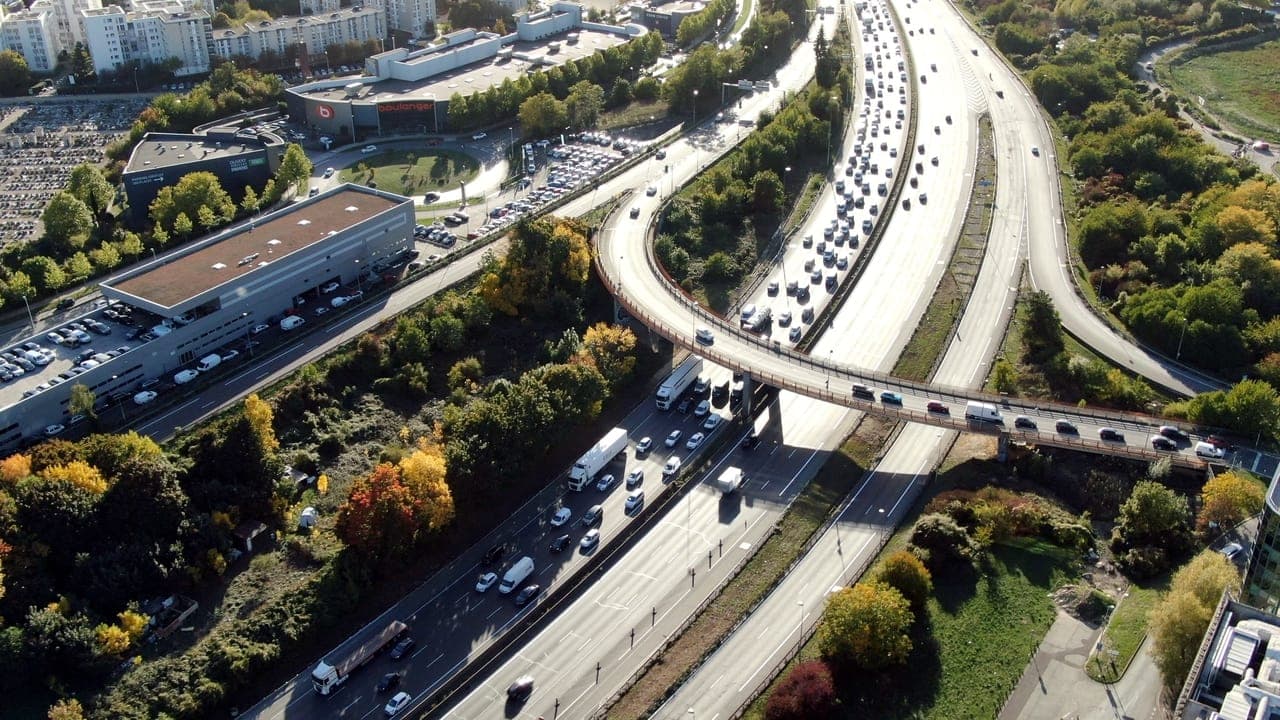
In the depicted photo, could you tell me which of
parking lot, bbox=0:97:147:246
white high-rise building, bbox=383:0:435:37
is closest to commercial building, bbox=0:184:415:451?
parking lot, bbox=0:97:147:246

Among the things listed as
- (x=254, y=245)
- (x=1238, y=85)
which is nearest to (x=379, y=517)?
(x=254, y=245)

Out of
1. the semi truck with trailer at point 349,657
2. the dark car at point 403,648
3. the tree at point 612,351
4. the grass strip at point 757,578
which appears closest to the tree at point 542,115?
the tree at point 612,351

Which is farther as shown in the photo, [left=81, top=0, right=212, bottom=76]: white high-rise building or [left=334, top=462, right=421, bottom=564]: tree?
[left=81, top=0, right=212, bottom=76]: white high-rise building

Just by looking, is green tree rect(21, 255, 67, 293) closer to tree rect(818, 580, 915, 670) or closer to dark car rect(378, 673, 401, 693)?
dark car rect(378, 673, 401, 693)

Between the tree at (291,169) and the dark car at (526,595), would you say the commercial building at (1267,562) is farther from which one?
the tree at (291,169)

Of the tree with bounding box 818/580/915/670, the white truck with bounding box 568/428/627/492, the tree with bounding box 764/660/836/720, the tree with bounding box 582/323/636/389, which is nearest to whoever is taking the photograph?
the tree with bounding box 764/660/836/720

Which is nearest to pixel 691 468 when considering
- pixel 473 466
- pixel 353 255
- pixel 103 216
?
pixel 473 466
